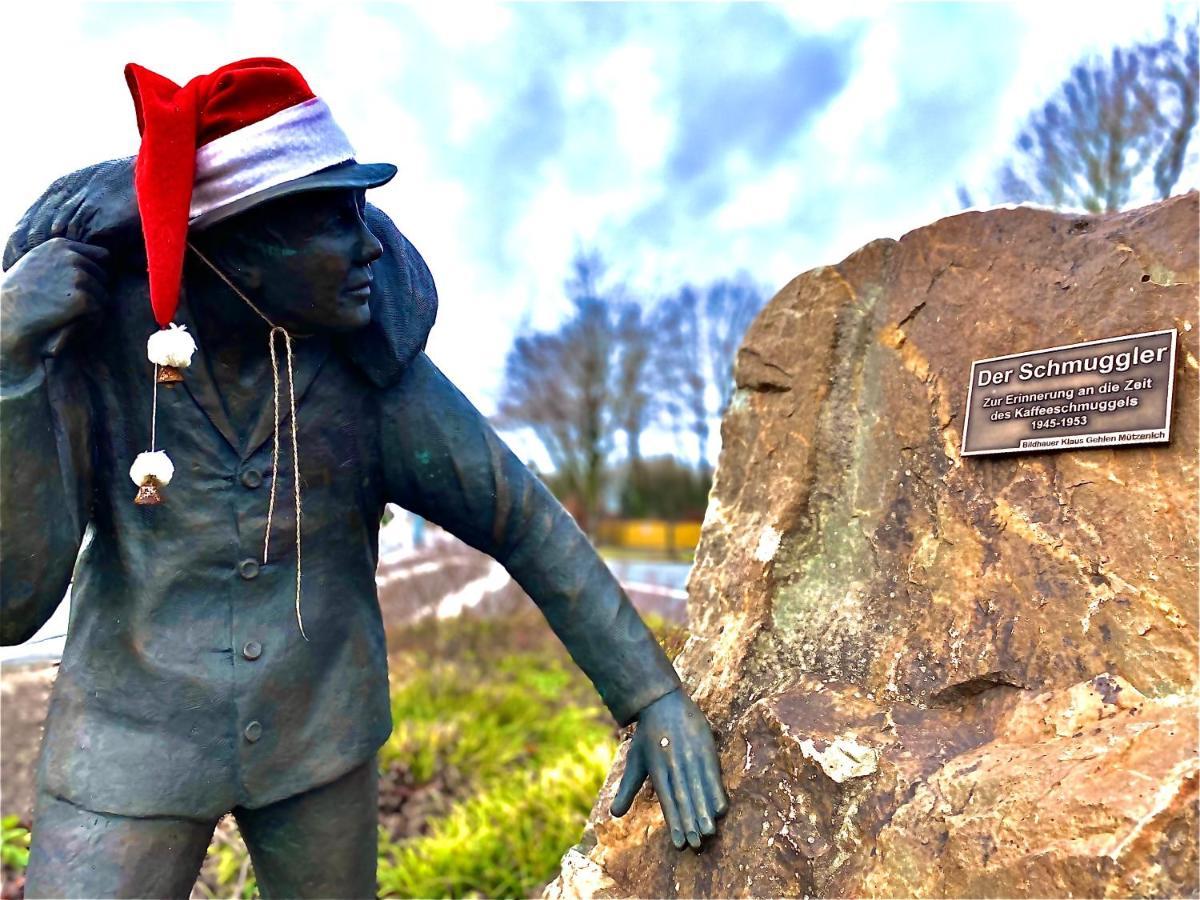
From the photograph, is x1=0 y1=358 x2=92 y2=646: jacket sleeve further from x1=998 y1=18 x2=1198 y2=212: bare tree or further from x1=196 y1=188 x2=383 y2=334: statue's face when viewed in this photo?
x1=998 y1=18 x2=1198 y2=212: bare tree

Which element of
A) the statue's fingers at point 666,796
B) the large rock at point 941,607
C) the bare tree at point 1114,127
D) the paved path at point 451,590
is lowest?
the paved path at point 451,590

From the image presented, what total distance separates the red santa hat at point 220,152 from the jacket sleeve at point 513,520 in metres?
0.43

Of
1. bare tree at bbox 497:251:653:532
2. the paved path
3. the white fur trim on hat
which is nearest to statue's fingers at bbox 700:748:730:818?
the white fur trim on hat

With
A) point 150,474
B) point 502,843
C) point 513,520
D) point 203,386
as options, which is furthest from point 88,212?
point 502,843

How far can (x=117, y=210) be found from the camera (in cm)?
145

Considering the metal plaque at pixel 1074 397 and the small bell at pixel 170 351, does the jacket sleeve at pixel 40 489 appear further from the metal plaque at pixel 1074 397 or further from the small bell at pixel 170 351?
the metal plaque at pixel 1074 397

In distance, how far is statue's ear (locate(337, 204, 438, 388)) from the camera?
5.46ft

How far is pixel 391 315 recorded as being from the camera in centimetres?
166

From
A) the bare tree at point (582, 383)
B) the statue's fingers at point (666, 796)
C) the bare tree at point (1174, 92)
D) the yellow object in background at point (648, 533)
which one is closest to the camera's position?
the statue's fingers at point (666, 796)

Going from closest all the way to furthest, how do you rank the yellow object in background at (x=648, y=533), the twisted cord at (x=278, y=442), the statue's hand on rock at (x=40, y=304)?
the statue's hand on rock at (x=40, y=304), the twisted cord at (x=278, y=442), the yellow object in background at (x=648, y=533)

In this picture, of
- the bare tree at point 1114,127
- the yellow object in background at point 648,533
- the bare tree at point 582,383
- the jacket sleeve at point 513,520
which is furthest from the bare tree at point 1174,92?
the yellow object in background at point 648,533

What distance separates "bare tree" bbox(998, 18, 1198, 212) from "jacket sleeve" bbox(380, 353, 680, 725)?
8451mm

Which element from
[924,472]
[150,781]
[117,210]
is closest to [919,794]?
[924,472]

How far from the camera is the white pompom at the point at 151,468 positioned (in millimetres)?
1456
